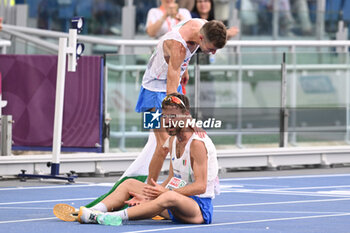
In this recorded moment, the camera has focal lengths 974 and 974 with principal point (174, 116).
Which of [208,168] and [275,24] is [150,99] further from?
[275,24]

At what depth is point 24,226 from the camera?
893 centimetres

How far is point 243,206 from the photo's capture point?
441 inches

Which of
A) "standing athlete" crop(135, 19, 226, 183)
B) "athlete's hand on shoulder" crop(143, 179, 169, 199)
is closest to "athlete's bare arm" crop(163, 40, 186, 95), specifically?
"standing athlete" crop(135, 19, 226, 183)

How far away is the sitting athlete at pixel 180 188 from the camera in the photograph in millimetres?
8883

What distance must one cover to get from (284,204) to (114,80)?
17.0 ft

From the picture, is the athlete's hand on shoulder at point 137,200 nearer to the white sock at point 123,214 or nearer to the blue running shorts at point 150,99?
the white sock at point 123,214

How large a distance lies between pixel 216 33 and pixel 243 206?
2.66m

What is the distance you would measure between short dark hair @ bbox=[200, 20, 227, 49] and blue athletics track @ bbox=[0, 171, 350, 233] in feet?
5.70

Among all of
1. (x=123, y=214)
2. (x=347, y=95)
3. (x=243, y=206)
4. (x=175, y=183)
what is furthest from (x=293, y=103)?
(x=123, y=214)

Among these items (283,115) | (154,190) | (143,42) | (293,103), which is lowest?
(154,190)

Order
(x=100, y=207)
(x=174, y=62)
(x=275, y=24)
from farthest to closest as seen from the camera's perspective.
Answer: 1. (x=275, y=24)
2. (x=174, y=62)
3. (x=100, y=207)

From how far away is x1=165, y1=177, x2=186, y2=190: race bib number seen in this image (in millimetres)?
9078

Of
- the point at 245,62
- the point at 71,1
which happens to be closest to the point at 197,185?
the point at 245,62

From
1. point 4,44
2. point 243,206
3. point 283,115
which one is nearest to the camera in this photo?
point 243,206
